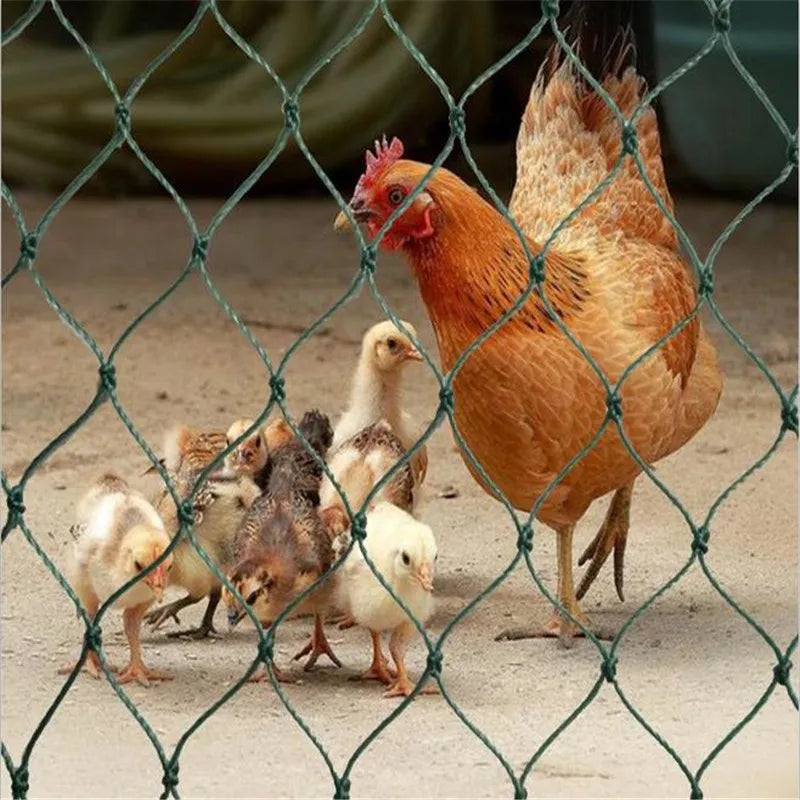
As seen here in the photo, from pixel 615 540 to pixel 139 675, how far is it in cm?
128

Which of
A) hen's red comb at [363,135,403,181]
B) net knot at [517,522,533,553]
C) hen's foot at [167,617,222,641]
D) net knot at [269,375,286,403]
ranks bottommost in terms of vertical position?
hen's foot at [167,617,222,641]

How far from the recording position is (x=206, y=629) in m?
4.50

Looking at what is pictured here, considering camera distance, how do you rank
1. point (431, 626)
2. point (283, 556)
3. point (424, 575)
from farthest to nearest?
point (431, 626)
point (283, 556)
point (424, 575)

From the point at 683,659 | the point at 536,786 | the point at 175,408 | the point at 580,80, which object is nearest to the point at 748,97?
the point at 175,408

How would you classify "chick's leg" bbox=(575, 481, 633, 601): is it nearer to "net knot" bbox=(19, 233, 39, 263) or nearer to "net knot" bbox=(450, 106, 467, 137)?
"net knot" bbox=(450, 106, 467, 137)

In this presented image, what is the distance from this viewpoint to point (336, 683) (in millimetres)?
4242

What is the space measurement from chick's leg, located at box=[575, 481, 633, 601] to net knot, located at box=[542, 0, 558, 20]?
2080mm

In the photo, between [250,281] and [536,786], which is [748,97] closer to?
[250,281]

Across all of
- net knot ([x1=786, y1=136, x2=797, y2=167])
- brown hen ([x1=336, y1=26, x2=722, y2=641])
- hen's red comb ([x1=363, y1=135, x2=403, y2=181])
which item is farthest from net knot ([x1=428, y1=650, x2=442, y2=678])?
hen's red comb ([x1=363, y1=135, x2=403, y2=181])

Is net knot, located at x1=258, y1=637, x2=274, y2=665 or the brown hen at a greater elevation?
the brown hen

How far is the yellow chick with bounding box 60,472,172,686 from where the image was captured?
4.02 meters

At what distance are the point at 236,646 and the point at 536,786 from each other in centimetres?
103

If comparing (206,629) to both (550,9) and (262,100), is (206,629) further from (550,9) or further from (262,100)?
(262,100)

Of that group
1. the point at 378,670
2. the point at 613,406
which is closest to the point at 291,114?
the point at 613,406
